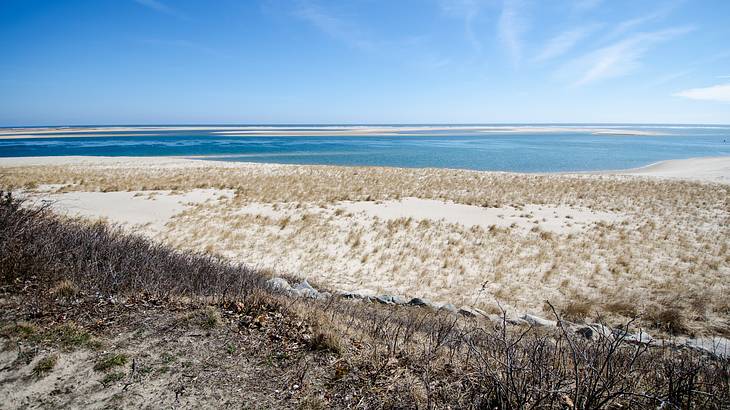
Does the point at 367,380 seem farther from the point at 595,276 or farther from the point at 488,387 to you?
the point at 595,276

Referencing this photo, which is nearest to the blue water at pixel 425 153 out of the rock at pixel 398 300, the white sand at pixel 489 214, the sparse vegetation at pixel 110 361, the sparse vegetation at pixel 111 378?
the white sand at pixel 489 214

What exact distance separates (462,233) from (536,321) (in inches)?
295

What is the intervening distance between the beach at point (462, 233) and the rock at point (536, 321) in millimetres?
794

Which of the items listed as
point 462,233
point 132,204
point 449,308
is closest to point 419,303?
point 449,308

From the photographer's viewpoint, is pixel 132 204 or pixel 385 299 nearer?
pixel 385 299

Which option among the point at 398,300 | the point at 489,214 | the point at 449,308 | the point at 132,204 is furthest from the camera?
the point at 132,204

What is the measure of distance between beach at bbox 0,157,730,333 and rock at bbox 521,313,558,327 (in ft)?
2.60

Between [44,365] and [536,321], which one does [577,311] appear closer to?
[536,321]

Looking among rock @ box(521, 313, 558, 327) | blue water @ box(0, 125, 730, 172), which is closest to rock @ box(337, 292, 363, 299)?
rock @ box(521, 313, 558, 327)

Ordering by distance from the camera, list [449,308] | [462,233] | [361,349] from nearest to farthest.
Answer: [361,349], [449,308], [462,233]

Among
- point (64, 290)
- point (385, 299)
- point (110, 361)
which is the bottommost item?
point (385, 299)

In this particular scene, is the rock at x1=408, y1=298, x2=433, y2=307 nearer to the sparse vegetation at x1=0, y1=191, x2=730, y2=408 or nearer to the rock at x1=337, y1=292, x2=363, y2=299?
the rock at x1=337, y1=292, x2=363, y2=299

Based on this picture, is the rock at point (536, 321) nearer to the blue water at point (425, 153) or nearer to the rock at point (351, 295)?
the rock at point (351, 295)

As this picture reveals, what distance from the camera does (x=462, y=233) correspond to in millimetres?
14695
